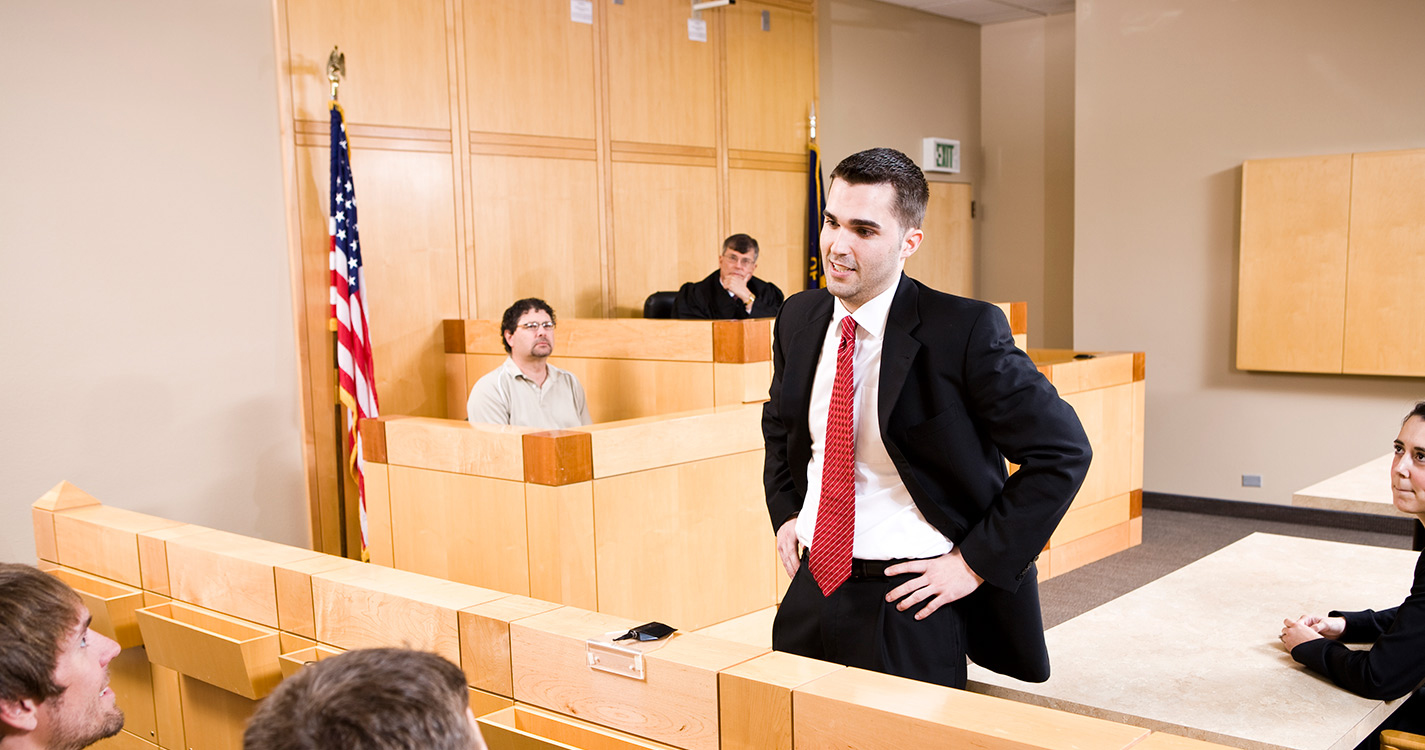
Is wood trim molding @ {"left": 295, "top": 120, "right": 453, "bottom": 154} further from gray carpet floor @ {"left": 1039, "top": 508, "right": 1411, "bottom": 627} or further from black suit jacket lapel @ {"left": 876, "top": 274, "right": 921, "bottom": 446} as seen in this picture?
black suit jacket lapel @ {"left": 876, "top": 274, "right": 921, "bottom": 446}

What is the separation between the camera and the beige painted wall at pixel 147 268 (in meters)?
4.46

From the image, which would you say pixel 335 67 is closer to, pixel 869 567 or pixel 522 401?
pixel 522 401

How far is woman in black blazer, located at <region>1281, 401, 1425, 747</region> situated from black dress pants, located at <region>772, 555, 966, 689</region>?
689mm

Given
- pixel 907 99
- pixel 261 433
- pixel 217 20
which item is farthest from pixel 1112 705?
pixel 907 99

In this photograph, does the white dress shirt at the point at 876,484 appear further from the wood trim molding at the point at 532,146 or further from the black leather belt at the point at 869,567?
the wood trim molding at the point at 532,146

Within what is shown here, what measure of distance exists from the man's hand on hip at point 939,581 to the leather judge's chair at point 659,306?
14.4 ft

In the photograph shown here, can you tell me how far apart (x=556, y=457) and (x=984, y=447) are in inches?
66.6

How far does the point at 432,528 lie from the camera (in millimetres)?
3518

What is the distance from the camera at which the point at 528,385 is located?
15.3 ft

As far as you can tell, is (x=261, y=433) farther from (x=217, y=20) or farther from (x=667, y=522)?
(x=667, y=522)

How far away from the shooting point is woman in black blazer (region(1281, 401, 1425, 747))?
1858 millimetres

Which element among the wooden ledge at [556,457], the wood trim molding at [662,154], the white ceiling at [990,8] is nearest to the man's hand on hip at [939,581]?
the wooden ledge at [556,457]

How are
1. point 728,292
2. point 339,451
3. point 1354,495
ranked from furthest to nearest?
1. point 728,292
2. point 339,451
3. point 1354,495

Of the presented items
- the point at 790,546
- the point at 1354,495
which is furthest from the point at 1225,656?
the point at 1354,495
